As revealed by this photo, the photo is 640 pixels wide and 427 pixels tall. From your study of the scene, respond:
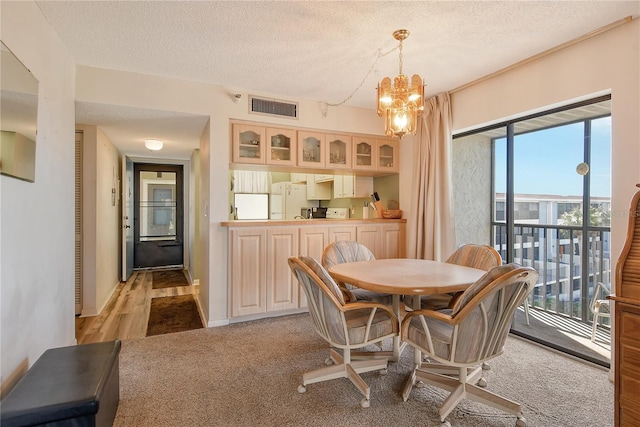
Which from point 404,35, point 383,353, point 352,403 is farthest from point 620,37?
point 352,403

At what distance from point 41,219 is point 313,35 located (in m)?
2.19

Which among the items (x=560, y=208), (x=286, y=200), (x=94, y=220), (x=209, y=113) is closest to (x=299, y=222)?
(x=209, y=113)

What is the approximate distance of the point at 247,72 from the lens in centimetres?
297

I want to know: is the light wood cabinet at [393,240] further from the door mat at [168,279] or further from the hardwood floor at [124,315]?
the door mat at [168,279]

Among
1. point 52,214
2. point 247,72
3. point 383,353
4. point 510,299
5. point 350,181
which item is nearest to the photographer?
point 510,299

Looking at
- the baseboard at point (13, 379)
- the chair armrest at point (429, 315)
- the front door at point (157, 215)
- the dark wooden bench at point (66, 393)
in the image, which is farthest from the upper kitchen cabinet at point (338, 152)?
the front door at point (157, 215)

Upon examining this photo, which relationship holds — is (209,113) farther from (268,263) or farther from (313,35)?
(268,263)

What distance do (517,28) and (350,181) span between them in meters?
2.64

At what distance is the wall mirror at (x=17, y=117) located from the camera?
143 cm

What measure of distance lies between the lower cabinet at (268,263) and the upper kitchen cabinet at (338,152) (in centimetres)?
77

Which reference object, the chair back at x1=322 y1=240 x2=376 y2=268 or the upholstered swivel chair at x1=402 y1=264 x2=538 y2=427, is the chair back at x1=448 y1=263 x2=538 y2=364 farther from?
the chair back at x1=322 y1=240 x2=376 y2=268

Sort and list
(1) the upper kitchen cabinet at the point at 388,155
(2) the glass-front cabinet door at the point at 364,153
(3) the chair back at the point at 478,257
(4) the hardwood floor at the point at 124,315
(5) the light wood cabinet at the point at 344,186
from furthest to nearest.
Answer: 1. (5) the light wood cabinet at the point at 344,186
2. (1) the upper kitchen cabinet at the point at 388,155
3. (2) the glass-front cabinet door at the point at 364,153
4. (4) the hardwood floor at the point at 124,315
5. (3) the chair back at the point at 478,257

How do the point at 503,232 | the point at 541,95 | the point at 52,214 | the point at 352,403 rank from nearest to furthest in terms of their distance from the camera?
the point at 352,403 < the point at 52,214 < the point at 541,95 < the point at 503,232

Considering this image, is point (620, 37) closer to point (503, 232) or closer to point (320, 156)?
point (503, 232)
